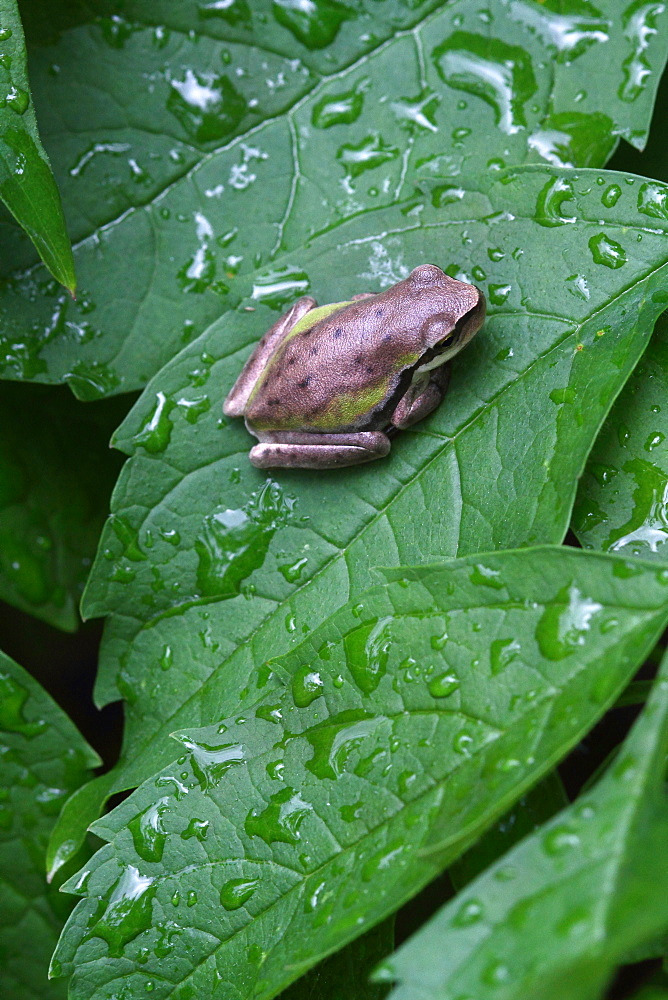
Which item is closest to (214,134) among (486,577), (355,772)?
(486,577)

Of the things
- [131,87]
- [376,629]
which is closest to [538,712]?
[376,629]

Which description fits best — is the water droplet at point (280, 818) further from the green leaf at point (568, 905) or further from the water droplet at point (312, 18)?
the water droplet at point (312, 18)

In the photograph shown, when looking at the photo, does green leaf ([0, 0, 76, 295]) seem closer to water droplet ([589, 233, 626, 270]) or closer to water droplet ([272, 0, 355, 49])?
water droplet ([272, 0, 355, 49])

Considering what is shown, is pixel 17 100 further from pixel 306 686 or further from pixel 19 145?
pixel 306 686

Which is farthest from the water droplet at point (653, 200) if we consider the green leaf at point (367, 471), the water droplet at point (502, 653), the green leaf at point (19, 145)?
the green leaf at point (19, 145)

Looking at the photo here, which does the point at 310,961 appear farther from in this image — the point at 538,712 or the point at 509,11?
the point at 509,11

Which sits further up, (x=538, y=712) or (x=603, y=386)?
(x=603, y=386)
